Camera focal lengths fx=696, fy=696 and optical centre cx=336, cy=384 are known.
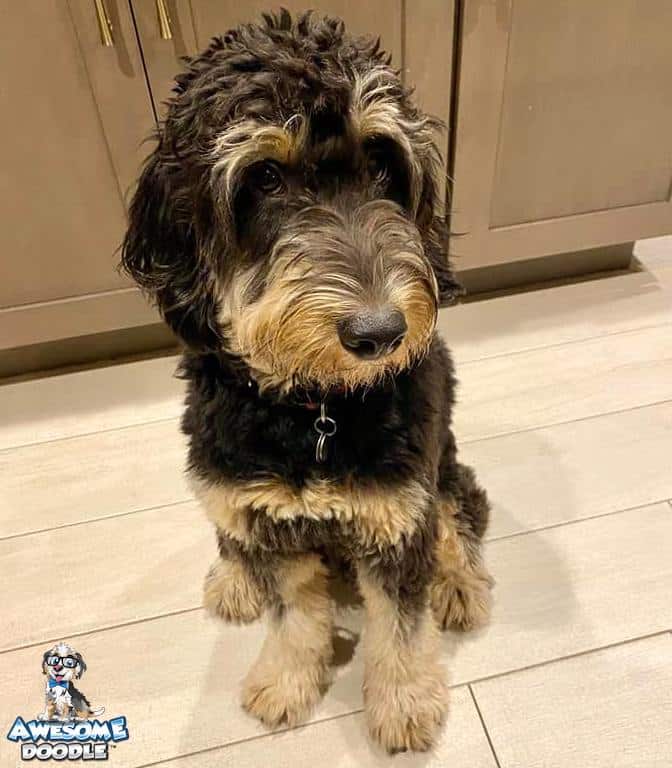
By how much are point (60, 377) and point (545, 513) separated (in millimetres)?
1431

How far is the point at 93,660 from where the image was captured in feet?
4.53

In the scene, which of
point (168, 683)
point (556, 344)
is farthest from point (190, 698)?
point (556, 344)

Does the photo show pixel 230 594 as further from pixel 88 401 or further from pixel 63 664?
pixel 88 401

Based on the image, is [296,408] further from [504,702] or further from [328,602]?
[504,702]

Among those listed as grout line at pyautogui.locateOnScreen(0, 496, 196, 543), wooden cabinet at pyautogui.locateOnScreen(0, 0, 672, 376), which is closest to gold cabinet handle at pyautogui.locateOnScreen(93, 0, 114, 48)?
wooden cabinet at pyautogui.locateOnScreen(0, 0, 672, 376)

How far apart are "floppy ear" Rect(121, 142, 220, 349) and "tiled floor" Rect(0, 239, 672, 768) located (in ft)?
2.42

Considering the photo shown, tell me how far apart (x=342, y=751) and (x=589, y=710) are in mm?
449

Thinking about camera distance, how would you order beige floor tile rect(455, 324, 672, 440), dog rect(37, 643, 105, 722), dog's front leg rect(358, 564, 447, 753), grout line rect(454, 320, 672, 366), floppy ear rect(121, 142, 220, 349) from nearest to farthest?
1. floppy ear rect(121, 142, 220, 349)
2. dog's front leg rect(358, 564, 447, 753)
3. dog rect(37, 643, 105, 722)
4. beige floor tile rect(455, 324, 672, 440)
5. grout line rect(454, 320, 672, 366)

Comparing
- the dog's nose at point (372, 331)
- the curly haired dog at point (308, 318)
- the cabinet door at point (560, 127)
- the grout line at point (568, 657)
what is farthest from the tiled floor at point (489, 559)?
the dog's nose at point (372, 331)

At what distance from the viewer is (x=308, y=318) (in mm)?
811

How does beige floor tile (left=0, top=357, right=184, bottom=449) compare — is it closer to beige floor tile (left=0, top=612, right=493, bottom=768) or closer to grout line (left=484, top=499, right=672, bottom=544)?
beige floor tile (left=0, top=612, right=493, bottom=768)

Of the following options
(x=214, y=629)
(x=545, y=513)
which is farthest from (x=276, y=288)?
(x=545, y=513)

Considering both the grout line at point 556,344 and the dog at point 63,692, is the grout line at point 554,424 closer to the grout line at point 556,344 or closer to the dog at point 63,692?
→ the grout line at point 556,344

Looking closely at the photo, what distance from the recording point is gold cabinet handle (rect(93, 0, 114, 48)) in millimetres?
1487
